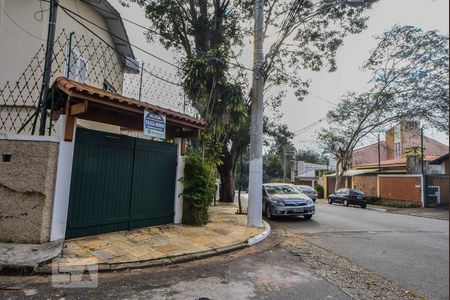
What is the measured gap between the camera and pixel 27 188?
214 inches

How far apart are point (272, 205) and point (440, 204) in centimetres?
1567

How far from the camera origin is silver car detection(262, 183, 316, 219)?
11.0 meters

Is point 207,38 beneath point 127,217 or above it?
above

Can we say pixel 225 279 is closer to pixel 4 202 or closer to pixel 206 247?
pixel 206 247

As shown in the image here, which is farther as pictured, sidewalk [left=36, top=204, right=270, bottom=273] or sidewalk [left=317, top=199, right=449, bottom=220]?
sidewalk [left=317, top=199, right=449, bottom=220]

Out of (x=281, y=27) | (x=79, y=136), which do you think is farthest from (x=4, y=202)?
(x=281, y=27)

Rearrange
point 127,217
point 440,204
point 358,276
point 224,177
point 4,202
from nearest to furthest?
point 358,276 → point 4,202 → point 127,217 → point 224,177 → point 440,204

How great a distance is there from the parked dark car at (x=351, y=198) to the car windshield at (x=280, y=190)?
1093cm

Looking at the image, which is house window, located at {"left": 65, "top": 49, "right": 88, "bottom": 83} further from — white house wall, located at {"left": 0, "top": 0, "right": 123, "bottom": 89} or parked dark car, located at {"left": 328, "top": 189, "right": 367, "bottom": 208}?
parked dark car, located at {"left": 328, "top": 189, "right": 367, "bottom": 208}

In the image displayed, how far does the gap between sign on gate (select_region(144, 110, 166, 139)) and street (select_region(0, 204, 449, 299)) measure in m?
3.18

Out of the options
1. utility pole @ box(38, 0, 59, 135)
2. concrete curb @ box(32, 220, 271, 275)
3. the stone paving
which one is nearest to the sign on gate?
utility pole @ box(38, 0, 59, 135)

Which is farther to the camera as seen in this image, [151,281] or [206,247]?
[206,247]

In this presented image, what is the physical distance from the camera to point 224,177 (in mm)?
18078

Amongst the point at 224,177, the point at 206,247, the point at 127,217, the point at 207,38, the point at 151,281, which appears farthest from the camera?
the point at 224,177
